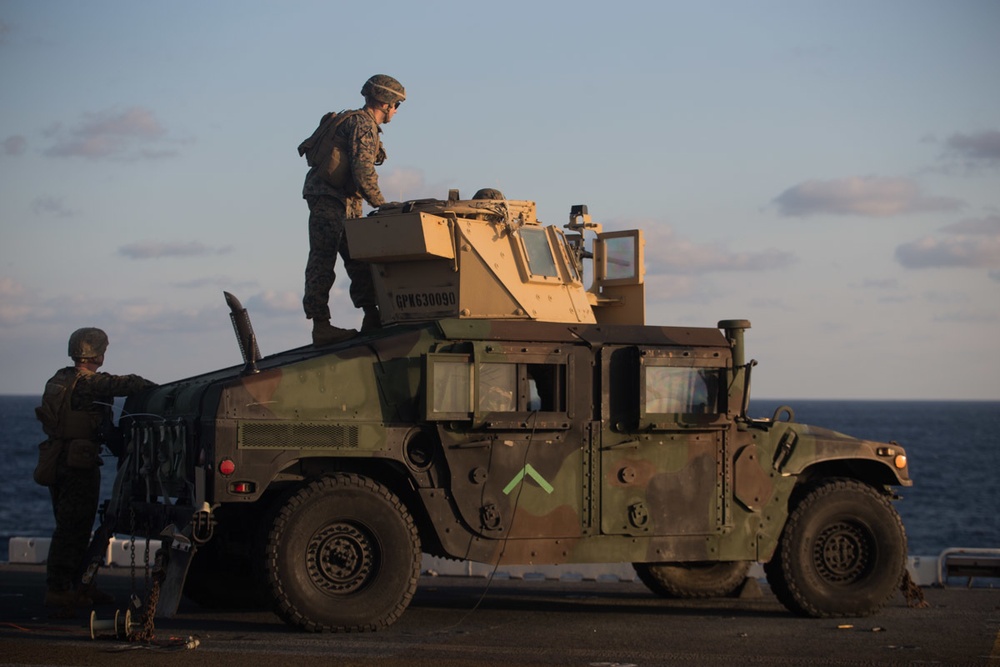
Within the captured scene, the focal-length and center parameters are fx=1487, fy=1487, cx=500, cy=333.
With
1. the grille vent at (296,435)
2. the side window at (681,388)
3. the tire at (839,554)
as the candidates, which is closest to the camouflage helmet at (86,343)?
the grille vent at (296,435)

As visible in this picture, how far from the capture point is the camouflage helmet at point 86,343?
41.6 feet

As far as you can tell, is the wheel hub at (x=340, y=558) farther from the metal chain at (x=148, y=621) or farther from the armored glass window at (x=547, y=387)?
the armored glass window at (x=547, y=387)

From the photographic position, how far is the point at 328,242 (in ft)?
44.2

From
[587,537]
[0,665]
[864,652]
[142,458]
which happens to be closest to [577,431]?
[587,537]

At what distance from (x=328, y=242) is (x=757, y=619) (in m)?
5.02

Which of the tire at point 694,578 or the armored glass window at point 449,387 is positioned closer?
the armored glass window at point 449,387

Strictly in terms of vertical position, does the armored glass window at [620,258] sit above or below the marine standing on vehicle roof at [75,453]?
above

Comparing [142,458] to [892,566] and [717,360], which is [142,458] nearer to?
[717,360]

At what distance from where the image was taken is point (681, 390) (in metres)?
12.1

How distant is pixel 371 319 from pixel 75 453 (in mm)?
2821

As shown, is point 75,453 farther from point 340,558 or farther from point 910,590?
point 910,590

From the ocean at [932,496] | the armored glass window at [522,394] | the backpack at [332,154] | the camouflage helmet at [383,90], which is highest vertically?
the camouflage helmet at [383,90]

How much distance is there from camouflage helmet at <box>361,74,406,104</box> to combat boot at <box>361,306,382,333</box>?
6.33 feet

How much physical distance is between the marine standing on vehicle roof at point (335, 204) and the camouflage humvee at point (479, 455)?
0.50m
